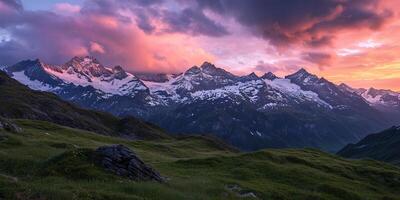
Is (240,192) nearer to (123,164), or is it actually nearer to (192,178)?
(192,178)

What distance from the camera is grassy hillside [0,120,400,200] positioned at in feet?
128

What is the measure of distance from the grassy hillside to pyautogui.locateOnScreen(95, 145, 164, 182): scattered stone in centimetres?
119

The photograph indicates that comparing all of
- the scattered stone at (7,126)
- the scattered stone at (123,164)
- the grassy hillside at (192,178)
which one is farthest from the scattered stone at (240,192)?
the scattered stone at (7,126)

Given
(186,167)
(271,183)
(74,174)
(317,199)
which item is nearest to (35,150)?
(74,174)

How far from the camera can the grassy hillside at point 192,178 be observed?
39.1 metres

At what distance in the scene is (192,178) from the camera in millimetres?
57188

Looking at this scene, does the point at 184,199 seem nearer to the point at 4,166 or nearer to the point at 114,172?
the point at 114,172

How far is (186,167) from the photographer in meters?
68.9

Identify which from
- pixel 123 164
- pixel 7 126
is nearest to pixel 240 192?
pixel 123 164

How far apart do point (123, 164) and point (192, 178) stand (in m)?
11.5

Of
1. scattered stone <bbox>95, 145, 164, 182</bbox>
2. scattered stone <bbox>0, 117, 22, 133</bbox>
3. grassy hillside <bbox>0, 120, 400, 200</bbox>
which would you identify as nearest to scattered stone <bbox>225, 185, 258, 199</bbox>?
grassy hillside <bbox>0, 120, 400, 200</bbox>

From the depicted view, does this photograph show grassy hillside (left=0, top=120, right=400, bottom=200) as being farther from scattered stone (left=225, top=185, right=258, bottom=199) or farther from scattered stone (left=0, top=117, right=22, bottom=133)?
scattered stone (left=0, top=117, right=22, bottom=133)

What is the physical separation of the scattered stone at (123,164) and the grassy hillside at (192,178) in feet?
3.90

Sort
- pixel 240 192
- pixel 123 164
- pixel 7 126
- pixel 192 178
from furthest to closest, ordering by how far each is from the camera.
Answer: pixel 7 126, pixel 192 178, pixel 240 192, pixel 123 164
